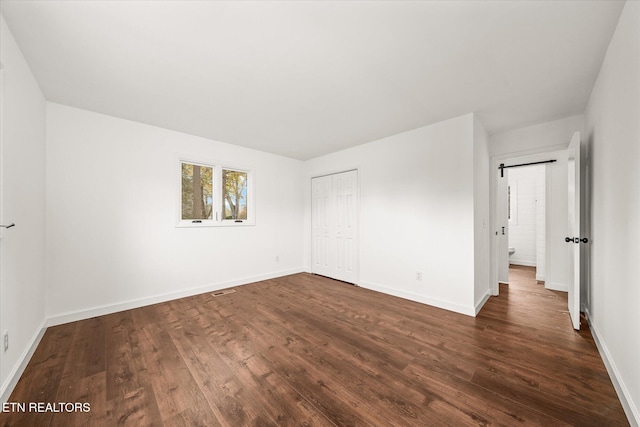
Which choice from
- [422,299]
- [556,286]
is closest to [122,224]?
[422,299]

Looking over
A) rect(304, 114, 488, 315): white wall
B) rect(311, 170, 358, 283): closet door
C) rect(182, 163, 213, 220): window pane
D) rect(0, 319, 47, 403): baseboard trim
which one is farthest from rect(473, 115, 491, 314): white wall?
rect(0, 319, 47, 403): baseboard trim

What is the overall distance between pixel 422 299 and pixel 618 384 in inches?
72.0

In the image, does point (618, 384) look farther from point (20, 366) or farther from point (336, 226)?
point (20, 366)

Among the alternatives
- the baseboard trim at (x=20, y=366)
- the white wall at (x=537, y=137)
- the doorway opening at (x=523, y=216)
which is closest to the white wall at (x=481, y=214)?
the white wall at (x=537, y=137)

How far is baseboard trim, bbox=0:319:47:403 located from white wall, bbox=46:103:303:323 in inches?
16.1

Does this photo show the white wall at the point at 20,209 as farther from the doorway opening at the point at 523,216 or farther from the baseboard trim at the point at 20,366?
the doorway opening at the point at 523,216

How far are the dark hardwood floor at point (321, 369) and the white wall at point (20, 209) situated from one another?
0.87 feet

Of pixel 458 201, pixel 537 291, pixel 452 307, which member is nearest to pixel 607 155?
pixel 458 201

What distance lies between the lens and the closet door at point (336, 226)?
14.4ft

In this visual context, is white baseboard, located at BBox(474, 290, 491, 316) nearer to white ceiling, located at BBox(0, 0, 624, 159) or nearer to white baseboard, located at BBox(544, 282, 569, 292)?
white baseboard, located at BBox(544, 282, 569, 292)

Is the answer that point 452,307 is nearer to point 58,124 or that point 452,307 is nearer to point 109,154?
point 109,154

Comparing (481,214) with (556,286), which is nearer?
(481,214)

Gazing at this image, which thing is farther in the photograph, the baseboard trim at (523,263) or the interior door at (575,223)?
the baseboard trim at (523,263)

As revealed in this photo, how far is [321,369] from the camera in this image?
6.19 ft
